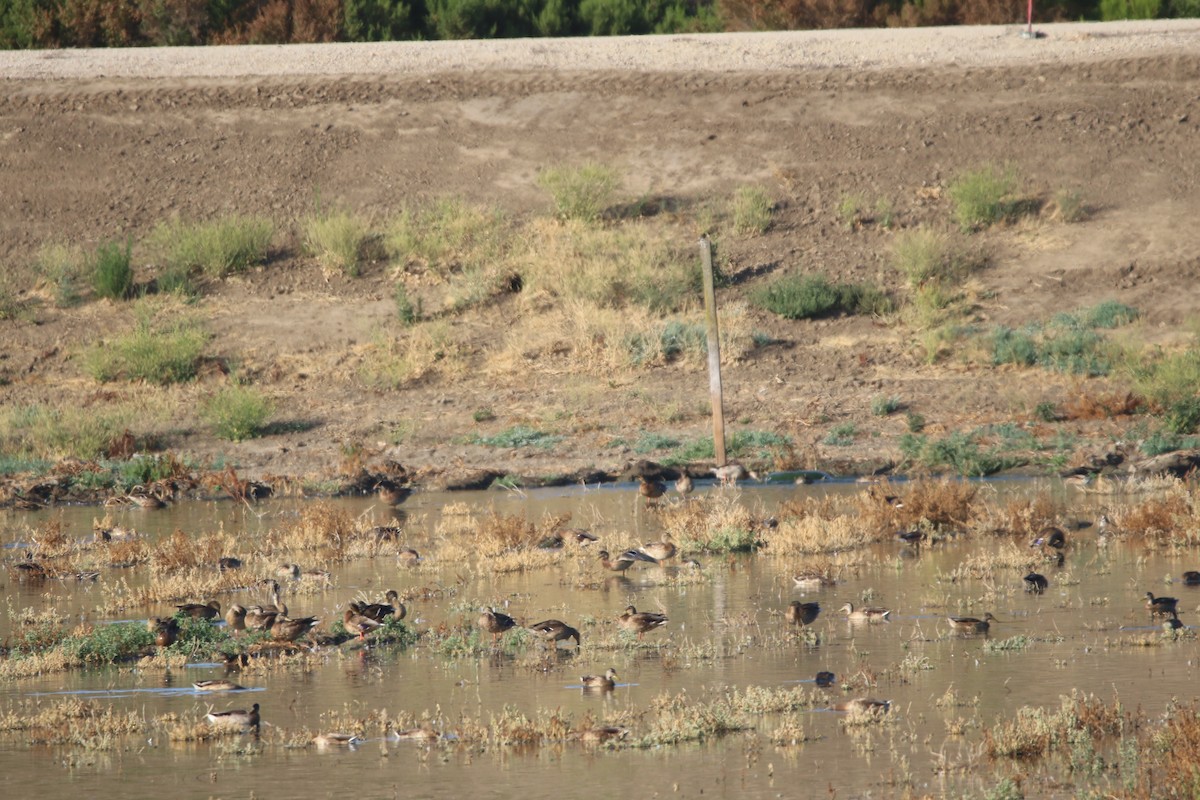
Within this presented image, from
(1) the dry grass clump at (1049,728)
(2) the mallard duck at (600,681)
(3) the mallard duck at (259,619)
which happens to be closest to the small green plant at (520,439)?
(3) the mallard duck at (259,619)

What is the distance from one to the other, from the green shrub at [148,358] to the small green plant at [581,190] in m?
7.34

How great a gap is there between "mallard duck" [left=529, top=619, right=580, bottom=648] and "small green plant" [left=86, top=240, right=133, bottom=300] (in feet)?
64.6

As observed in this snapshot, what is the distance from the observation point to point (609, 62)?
121ft

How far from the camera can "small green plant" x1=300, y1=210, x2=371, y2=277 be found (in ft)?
99.8

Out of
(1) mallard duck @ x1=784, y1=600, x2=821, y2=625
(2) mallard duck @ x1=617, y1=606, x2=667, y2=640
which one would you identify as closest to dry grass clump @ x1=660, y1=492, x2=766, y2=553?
(1) mallard duck @ x1=784, y1=600, x2=821, y2=625

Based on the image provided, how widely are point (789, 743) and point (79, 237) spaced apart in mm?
25458

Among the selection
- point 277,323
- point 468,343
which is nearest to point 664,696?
point 468,343

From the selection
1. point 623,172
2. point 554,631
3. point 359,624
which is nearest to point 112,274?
point 623,172

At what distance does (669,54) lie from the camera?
36.8 meters

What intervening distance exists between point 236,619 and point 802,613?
414 centimetres

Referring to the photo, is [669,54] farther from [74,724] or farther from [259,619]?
[74,724]

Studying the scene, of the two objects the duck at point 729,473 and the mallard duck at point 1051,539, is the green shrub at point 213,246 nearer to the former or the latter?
the duck at point 729,473

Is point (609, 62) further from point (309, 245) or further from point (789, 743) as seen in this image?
point (789, 743)

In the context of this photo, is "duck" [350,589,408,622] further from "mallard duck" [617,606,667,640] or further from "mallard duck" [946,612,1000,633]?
"mallard duck" [946,612,1000,633]
